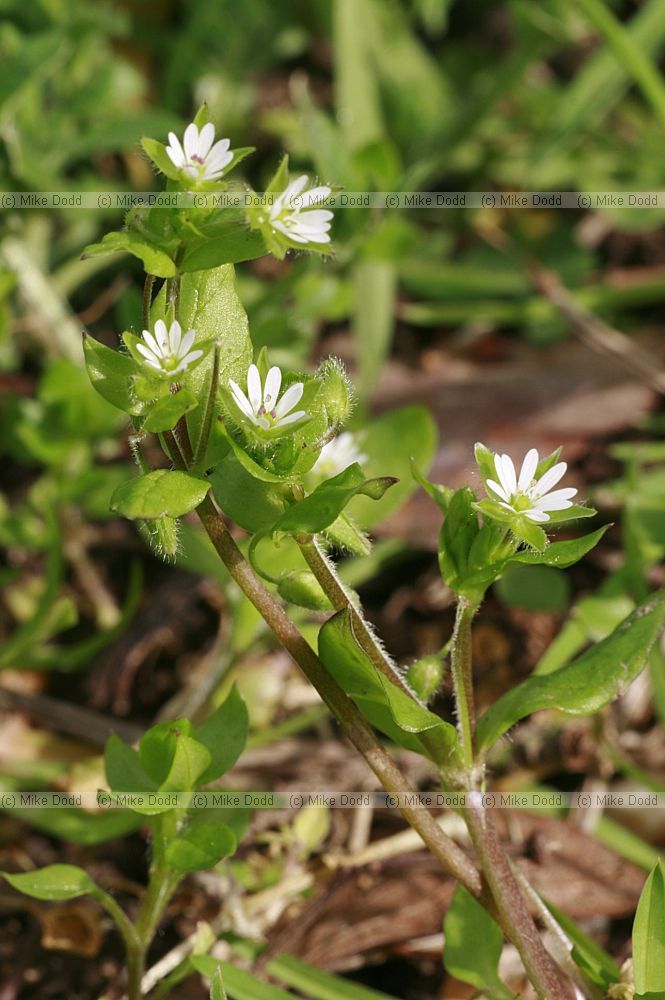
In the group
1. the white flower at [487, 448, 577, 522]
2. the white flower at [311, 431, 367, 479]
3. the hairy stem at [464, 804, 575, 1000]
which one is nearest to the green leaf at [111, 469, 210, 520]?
the white flower at [487, 448, 577, 522]

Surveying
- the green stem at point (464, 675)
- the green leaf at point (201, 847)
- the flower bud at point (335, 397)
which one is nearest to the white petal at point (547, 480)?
the green stem at point (464, 675)

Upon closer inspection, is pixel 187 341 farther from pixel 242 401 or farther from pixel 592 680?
pixel 592 680

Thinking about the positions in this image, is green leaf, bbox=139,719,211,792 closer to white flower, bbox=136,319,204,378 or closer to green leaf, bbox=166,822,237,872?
green leaf, bbox=166,822,237,872

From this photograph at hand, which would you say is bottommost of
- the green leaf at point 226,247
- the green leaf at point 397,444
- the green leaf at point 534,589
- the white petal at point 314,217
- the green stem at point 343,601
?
→ the green leaf at point 534,589

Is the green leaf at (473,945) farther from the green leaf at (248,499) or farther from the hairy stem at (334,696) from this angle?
the green leaf at (248,499)

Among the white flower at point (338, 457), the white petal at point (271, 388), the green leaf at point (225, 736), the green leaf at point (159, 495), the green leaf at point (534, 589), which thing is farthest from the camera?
the green leaf at point (534, 589)

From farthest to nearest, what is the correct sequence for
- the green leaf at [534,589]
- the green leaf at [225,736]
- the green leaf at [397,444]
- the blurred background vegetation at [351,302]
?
the green leaf at [534,589] < the blurred background vegetation at [351,302] < the green leaf at [397,444] < the green leaf at [225,736]

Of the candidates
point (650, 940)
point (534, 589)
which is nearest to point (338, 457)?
point (534, 589)
